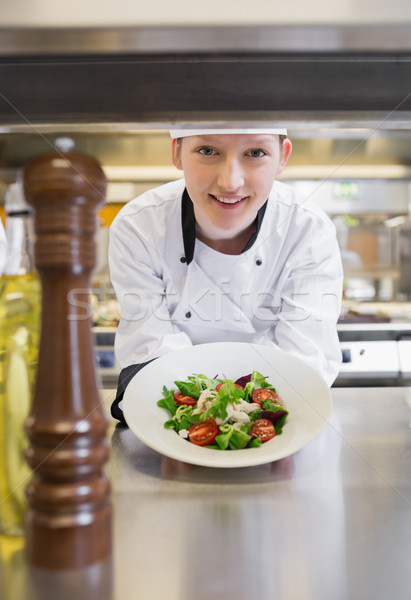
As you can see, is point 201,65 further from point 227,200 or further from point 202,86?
point 227,200

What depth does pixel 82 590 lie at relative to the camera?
0.38 meters

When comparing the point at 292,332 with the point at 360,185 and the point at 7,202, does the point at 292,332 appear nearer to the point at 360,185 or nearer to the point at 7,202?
the point at 7,202

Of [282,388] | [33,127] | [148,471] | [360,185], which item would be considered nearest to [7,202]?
[33,127]

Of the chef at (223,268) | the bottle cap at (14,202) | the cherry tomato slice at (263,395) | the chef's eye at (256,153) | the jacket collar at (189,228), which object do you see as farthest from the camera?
the jacket collar at (189,228)

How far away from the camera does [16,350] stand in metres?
0.49

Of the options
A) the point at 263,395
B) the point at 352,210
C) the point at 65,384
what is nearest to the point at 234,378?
the point at 263,395

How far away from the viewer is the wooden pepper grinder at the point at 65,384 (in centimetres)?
37

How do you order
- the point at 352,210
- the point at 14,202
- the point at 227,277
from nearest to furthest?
the point at 14,202, the point at 227,277, the point at 352,210

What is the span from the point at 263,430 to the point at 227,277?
64 centimetres

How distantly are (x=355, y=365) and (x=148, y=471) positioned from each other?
7.44 feet

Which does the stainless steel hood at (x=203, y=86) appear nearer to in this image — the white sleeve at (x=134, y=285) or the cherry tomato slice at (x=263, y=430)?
the cherry tomato slice at (x=263, y=430)

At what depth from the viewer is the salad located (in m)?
0.71

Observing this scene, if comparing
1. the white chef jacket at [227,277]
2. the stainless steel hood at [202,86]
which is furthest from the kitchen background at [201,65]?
the white chef jacket at [227,277]

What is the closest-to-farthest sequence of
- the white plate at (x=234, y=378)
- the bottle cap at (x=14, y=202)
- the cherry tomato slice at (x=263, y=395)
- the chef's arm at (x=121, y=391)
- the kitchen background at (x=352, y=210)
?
the bottle cap at (x=14, y=202)
the white plate at (x=234, y=378)
the cherry tomato slice at (x=263, y=395)
the chef's arm at (x=121, y=391)
the kitchen background at (x=352, y=210)
